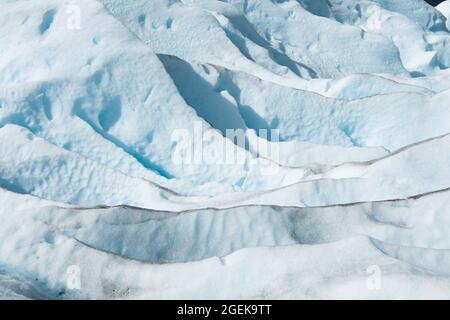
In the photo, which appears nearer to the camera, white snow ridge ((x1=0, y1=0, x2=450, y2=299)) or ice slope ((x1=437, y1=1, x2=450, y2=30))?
white snow ridge ((x1=0, y1=0, x2=450, y2=299))

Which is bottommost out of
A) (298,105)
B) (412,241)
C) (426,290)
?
(298,105)

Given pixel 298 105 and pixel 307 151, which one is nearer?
pixel 307 151

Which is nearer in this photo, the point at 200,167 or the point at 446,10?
the point at 200,167

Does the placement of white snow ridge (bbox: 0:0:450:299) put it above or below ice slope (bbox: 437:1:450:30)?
above

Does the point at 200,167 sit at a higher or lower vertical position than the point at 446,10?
higher

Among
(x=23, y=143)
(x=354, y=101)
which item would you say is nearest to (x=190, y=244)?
(x=23, y=143)

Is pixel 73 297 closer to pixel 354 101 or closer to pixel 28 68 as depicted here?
pixel 28 68

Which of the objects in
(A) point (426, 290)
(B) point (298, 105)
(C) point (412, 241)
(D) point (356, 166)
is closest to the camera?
(A) point (426, 290)

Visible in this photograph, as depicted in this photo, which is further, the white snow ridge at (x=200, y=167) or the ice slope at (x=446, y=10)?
the ice slope at (x=446, y=10)
